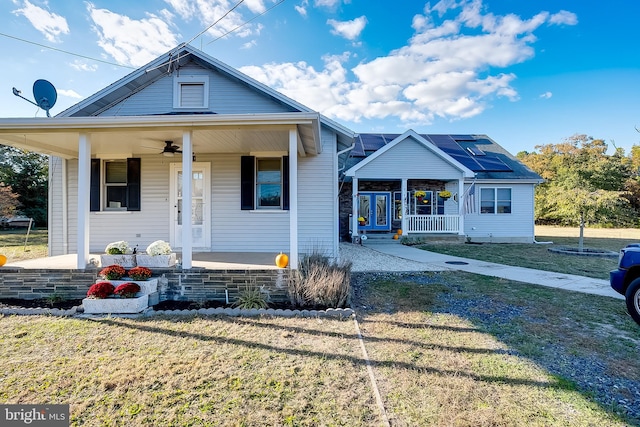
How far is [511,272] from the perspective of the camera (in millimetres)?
7660

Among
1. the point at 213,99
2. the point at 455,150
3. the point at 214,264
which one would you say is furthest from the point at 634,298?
the point at 455,150

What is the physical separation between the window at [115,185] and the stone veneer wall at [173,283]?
2822 mm

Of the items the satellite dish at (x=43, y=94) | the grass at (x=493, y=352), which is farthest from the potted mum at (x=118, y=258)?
the satellite dish at (x=43, y=94)

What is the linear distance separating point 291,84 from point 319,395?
10392 mm

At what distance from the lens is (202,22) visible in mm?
7566

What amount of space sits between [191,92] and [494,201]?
45.9ft

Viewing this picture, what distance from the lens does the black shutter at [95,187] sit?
25.4ft

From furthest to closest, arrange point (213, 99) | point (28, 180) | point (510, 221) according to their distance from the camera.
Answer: point (28, 180), point (510, 221), point (213, 99)

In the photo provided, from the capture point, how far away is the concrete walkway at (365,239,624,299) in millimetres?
6195

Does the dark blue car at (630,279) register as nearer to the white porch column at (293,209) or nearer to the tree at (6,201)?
the white porch column at (293,209)

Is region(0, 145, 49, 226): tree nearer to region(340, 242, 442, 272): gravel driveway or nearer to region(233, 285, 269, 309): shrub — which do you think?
region(340, 242, 442, 272): gravel driveway

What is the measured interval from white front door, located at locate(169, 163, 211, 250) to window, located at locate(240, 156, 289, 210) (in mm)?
934

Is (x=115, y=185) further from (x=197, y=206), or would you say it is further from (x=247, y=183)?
(x=247, y=183)

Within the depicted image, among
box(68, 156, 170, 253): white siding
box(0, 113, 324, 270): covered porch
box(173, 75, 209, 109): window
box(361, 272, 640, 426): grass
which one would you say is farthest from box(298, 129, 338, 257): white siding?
box(68, 156, 170, 253): white siding
